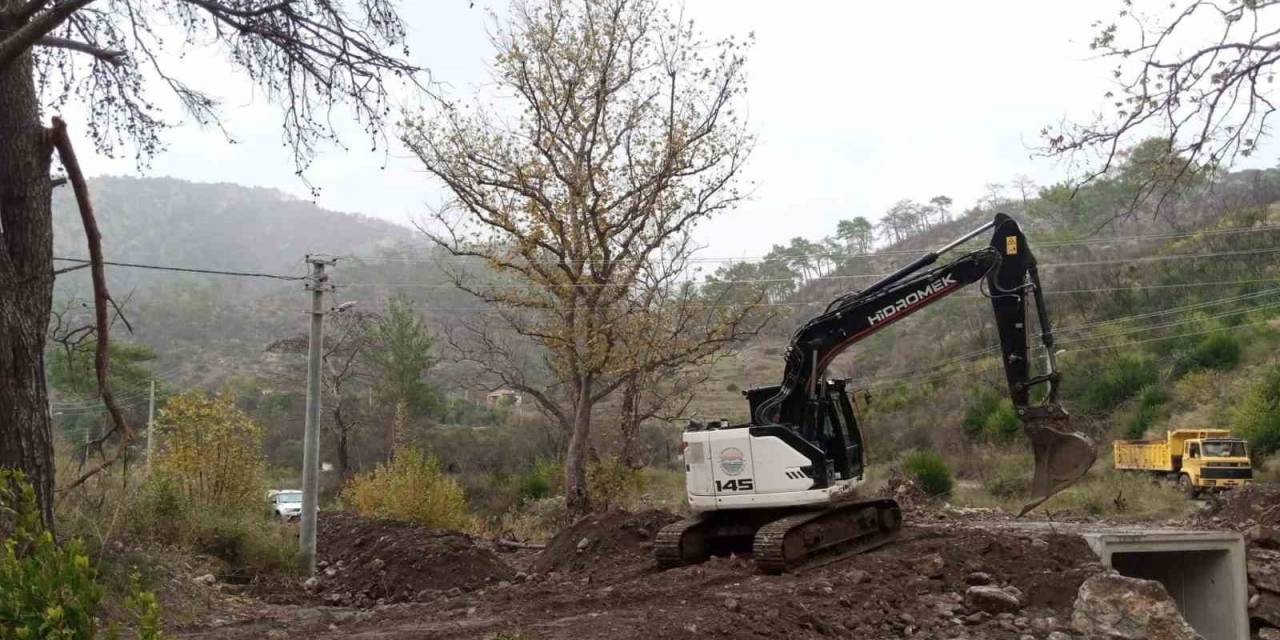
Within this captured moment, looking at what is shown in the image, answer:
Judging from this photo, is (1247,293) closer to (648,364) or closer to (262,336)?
(648,364)

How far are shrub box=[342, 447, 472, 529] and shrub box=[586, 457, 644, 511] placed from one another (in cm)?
309

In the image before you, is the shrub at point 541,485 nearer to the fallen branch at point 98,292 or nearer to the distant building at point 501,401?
the distant building at point 501,401

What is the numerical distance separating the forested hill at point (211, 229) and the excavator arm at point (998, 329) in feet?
357

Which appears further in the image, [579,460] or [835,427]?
[579,460]

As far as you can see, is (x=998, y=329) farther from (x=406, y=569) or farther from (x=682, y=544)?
(x=406, y=569)

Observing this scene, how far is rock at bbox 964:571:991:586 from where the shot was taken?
34.0ft

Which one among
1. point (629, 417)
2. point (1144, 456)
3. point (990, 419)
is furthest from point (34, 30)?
point (990, 419)

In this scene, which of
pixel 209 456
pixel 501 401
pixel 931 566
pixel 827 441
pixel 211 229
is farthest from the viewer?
pixel 211 229

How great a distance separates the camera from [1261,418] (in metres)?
28.7

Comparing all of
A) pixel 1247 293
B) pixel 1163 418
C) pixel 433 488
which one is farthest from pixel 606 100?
pixel 1247 293

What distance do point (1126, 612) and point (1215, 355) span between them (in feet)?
101

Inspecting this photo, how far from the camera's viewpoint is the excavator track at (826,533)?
10.6 meters

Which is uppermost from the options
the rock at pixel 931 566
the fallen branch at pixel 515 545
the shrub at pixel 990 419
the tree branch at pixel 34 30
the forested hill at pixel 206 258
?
the forested hill at pixel 206 258

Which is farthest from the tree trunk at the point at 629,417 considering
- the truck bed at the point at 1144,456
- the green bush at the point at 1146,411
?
the green bush at the point at 1146,411
